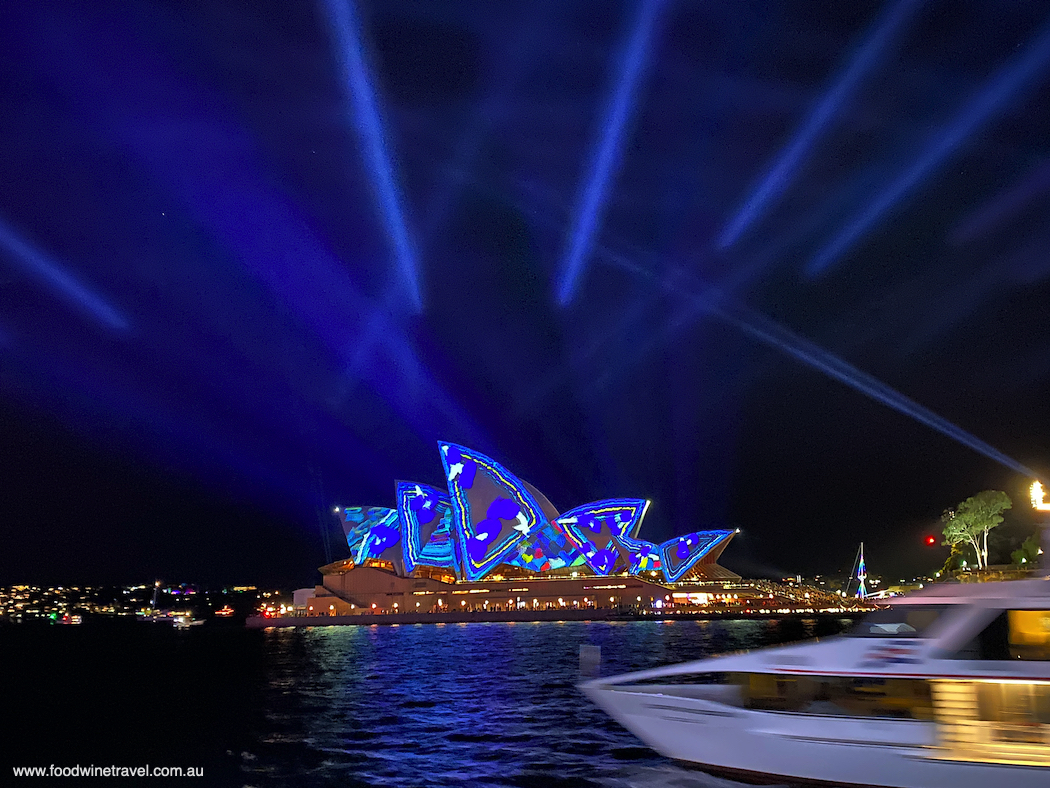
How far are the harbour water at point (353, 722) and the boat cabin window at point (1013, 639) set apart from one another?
353 centimetres

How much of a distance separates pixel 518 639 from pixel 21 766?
36.2 meters

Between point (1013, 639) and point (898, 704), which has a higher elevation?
point (1013, 639)

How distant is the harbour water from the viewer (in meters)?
13.6

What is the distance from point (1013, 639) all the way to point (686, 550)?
94.5 metres

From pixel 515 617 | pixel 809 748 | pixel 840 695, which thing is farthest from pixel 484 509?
pixel 809 748

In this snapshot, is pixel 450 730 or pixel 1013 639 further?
pixel 450 730

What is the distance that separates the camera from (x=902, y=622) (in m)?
11.2

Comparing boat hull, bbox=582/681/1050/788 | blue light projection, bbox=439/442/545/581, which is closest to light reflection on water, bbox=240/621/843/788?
boat hull, bbox=582/681/1050/788

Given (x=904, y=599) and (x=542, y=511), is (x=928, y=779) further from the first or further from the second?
(x=542, y=511)

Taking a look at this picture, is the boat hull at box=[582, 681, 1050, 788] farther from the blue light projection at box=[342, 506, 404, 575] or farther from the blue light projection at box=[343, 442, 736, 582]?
the blue light projection at box=[342, 506, 404, 575]

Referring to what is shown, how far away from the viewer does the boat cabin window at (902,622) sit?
10.9 m

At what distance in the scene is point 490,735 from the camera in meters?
16.6

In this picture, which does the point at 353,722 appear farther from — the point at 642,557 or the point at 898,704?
Result: the point at 642,557

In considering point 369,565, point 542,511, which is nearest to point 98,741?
point 542,511
